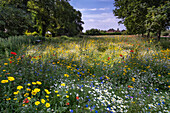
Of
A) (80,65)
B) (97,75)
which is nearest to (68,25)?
(80,65)

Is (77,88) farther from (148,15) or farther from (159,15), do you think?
(148,15)

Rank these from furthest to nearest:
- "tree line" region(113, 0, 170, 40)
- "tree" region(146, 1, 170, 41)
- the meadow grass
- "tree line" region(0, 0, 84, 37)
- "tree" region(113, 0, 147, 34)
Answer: "tree" region(113, 0, 147, 34), "tree line" region(0, 0, 84, 37), "tree line" region(113, 0, 170, 40), "tree" region(146, 1, 170, 41), the meadow grass

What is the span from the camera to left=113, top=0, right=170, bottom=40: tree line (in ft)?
31.1

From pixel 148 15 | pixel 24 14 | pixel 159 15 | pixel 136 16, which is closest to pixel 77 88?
pixel 159 15

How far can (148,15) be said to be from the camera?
10.4m

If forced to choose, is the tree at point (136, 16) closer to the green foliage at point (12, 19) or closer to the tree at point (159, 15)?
the tree at point (159, 15)

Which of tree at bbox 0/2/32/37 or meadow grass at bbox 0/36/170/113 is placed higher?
tree at bbox 0/2/32/37

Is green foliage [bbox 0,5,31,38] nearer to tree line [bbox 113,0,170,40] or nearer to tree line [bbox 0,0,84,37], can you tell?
tree line [bbox 0,0,84,37]

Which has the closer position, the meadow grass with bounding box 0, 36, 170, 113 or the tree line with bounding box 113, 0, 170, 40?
the meadow grass with bounding box 0, 36, 170, 113

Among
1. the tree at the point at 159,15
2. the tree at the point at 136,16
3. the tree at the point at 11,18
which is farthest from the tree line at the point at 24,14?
the tree at the point at 159,15

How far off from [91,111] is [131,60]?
400 cm

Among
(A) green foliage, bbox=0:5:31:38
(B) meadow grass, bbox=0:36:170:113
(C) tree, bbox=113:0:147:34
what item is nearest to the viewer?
(B) meadow grass, bbox=0:36:170:113

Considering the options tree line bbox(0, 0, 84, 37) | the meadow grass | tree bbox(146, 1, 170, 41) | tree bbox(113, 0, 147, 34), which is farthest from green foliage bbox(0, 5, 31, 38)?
tree bbox(146, 1, 170, 41)

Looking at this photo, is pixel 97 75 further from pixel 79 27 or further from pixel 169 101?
pixel 79 27
